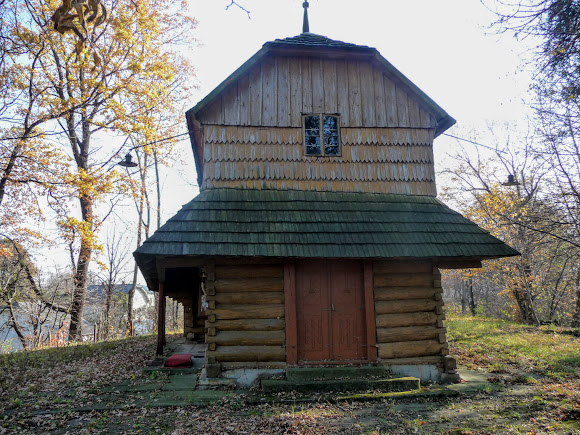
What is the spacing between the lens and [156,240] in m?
7.70

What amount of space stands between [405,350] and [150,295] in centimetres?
5054

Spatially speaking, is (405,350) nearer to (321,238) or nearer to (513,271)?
(321,238)

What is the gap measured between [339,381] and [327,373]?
33cm

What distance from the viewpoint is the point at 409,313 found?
876 centimetres

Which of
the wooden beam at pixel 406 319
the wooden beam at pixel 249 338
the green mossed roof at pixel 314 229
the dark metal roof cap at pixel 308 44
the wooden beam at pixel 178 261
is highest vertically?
the dark metal roof cap at pixel 308 44

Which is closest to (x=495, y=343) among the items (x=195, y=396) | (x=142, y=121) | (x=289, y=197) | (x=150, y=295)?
(x=289, y=197)

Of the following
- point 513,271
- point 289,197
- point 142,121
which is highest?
point 142,121

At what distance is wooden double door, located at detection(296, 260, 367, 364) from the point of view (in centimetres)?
850

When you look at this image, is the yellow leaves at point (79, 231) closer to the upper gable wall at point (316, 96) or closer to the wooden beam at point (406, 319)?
the upper gable wall at point (316, 96)

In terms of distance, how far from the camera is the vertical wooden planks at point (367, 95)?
1003 centimetres

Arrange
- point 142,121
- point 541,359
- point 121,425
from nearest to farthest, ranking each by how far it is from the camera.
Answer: point 121,425 → point 541,359 → point 142,121

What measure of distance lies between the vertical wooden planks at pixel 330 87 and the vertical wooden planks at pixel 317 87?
104 mm

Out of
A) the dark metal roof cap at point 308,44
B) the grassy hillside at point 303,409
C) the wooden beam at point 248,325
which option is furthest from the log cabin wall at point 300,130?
the grassy hillside at point 303,409

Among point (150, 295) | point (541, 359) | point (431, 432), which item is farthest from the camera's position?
point (150, 295)
